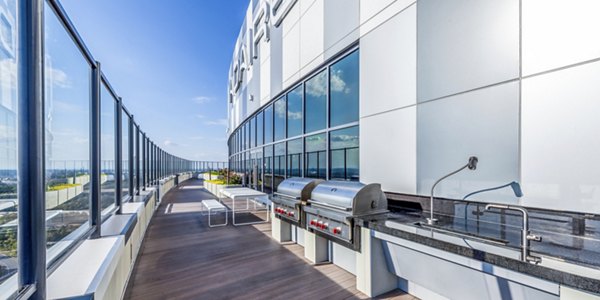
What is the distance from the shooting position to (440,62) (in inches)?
117

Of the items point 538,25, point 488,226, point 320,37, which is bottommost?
point 488,226

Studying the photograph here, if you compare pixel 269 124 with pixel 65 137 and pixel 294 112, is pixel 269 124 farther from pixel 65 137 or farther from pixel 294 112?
pixel 65 137

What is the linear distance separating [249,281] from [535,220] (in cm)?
301

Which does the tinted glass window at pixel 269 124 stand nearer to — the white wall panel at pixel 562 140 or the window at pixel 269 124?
the window at pixel 269 124

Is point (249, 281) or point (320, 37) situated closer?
point (249, 281)

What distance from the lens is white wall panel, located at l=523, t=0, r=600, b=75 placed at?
193 centimetres

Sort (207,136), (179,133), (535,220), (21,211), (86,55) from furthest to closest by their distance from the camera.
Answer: (207,136) → (179,133) → (86,55) → (535,220) → (21,211)

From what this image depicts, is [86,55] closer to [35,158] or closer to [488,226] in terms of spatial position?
[35,158]

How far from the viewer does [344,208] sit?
311cm

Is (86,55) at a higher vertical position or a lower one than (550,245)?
higher

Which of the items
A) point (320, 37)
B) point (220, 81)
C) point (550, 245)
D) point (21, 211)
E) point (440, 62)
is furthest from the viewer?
point (220, 81)

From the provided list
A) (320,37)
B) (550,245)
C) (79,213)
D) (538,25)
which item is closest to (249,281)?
(79,213)

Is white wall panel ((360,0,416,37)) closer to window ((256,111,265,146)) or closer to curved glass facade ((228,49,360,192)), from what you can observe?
curved glass facade ((228,49,360,192))

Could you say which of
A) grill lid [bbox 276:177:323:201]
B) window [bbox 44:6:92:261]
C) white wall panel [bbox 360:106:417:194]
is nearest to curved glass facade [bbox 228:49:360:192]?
white wall panel [bbox 360:106:417:194]
